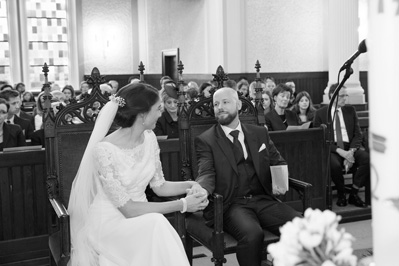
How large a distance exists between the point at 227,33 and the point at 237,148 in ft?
29.1

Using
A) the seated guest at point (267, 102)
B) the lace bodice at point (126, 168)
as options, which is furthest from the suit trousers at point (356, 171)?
the lace bodice at point (126, 168)

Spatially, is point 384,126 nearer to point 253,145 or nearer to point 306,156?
point 253,145

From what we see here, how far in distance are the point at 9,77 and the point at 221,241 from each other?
35.8 feet

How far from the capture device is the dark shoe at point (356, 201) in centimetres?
594

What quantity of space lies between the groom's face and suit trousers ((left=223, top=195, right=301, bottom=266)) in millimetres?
548

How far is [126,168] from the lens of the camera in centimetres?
321

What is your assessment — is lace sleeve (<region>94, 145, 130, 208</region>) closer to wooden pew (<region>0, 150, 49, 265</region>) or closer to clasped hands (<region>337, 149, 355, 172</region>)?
wooden pew (<region>0, 150, 49, 265</region>)

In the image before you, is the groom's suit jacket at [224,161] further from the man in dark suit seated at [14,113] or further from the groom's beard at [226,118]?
the man in dark suit seated at [14,113]

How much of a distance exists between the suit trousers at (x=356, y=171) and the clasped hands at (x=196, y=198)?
9.56ft

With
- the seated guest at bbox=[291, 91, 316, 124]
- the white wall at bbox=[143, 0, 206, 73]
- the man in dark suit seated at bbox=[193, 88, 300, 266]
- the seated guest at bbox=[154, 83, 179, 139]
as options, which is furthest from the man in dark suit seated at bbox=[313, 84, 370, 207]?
the white wall at bbox=[143, 0, 206, 73]

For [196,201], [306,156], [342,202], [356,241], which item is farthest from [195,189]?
[342,202]

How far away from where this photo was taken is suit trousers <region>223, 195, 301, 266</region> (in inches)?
131

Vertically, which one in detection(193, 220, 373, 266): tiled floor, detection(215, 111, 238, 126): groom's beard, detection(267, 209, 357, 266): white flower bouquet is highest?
detection(215, 111, 238, 126): groom's beard

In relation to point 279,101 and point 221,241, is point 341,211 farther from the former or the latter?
point 221,241
